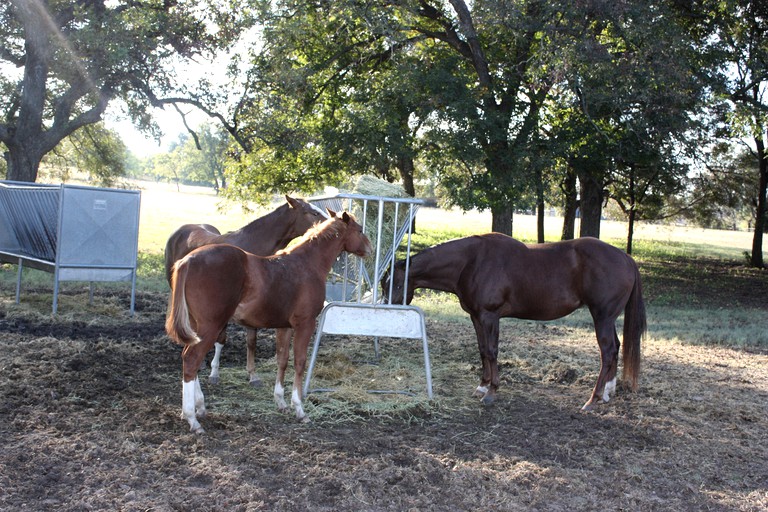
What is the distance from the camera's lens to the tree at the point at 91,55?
47.3 feet

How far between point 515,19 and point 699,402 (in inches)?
389

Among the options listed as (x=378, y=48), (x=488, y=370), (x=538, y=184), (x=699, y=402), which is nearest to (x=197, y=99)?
(x=378, y=48)

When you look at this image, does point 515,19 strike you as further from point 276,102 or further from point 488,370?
point 488,370

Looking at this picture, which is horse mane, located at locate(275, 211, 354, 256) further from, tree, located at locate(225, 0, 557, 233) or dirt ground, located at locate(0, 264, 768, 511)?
tree, located at locate(225, 0, 557, 233)

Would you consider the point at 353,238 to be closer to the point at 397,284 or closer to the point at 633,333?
the point at 397,284

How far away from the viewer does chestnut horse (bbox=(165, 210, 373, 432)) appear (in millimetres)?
4871

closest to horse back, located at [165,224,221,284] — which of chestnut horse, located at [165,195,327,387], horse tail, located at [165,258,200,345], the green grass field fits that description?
chestnut horse, located at [165,195,327,387]

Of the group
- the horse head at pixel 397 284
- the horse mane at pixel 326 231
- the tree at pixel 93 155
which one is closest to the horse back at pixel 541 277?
the horse head at pixel 397 284

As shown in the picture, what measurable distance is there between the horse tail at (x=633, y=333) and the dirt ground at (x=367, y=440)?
9.5 inches

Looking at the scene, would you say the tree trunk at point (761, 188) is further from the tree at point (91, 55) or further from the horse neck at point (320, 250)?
the horse neck at point (320, 250)

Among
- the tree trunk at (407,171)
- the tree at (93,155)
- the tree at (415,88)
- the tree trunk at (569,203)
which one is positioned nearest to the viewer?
the tree at (415,88)

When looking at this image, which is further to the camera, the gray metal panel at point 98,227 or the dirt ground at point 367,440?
the gray metal panel at point 98,227

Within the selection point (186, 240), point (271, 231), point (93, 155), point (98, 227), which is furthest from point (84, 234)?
point (93, 155)

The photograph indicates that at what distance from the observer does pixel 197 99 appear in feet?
53.5
